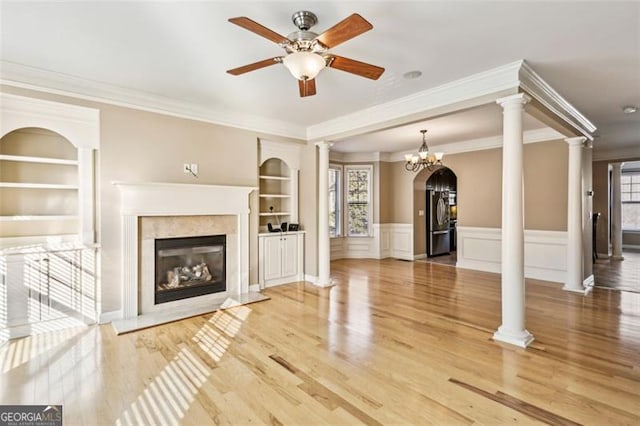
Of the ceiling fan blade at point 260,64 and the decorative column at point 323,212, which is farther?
the decorative column at point 323,212

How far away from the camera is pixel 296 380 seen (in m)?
2.55

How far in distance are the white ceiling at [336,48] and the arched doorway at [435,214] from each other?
4480mm

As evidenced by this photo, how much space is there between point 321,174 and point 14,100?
4.04 m

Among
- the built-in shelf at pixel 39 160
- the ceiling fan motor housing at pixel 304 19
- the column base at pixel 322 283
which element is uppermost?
the ceiling fan motor housing at pixel 304 19

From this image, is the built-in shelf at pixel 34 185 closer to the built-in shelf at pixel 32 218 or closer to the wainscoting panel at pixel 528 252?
the built-in shelf at pixel 32 218

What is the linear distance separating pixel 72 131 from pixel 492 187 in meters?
7.26

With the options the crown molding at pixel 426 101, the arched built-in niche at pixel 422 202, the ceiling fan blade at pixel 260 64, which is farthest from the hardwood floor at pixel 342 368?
the arched built-in niche at pixel 422 202

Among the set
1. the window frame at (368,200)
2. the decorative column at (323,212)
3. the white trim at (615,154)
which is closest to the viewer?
the decorative column at (323,212)

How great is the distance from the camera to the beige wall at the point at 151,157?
3812 millimetres

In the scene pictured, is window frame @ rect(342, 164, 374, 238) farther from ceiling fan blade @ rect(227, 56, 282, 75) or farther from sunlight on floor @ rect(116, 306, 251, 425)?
ceiling fan blade @ rect(227, 56, 282, 75)

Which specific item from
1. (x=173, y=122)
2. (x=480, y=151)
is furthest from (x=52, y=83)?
(x=480, y=151)

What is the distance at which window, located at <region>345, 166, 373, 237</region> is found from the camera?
8.53 metres

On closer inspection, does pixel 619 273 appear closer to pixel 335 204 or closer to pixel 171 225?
pixel 335 204

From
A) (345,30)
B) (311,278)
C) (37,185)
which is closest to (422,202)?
(311,278)
